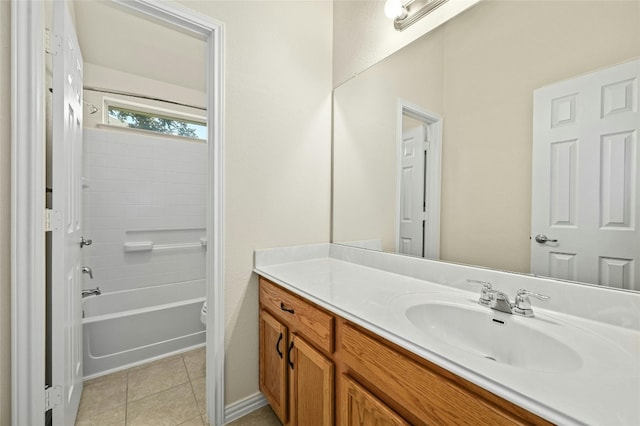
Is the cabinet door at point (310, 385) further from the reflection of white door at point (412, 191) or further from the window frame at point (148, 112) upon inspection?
the window frame at point (148, 112)

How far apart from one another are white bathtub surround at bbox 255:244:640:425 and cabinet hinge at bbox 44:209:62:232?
870mm

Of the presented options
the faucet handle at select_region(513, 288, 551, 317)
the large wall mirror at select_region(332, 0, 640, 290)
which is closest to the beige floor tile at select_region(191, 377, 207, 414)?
the large wall mirror at select_region(332, 0, 640, 290)

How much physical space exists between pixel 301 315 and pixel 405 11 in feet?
5.08

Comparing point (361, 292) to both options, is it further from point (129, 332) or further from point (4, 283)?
point (129, 332)

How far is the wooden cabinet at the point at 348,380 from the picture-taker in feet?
1.94

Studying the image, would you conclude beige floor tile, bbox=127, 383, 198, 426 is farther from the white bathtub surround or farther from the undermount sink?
the undermount sink

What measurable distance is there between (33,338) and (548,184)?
1.95 m

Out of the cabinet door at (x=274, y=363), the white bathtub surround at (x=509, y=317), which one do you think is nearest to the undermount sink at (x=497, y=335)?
the white bathtub surround at (x=509, y=317)

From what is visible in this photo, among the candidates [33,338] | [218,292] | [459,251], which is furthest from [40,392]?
[459,251]

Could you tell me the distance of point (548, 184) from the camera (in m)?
0.93

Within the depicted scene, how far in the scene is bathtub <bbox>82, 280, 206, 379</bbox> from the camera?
1.86 meters

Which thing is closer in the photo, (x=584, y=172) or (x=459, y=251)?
(x=584, y=172)

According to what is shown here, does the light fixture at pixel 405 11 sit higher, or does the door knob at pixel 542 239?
the light fixture at pixel 405 11

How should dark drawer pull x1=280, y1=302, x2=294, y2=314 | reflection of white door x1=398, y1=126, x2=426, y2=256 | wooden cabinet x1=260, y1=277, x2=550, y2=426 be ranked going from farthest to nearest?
reflection of white door x1=398, y1=126, x2=426, y2=256 < dark drawer pull x1=280, y1=302, x2=294, y2=314 < wooden cabinet x1=260, y1=277, x2=550, y2=426
